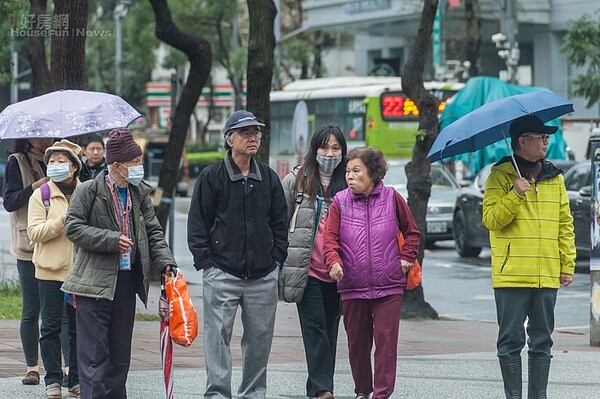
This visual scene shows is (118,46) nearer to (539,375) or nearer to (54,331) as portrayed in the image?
(54,331)

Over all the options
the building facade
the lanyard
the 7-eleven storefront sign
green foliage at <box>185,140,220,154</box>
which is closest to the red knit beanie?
the lanyard

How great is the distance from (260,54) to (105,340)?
7796 mm

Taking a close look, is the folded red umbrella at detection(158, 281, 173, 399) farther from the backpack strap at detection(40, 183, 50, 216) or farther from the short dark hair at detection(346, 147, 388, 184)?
the short dark hair at detection(346, 147, 388, 184)

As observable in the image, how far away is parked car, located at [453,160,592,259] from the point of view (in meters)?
19.0

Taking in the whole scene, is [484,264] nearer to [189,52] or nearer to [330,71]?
[189,52]

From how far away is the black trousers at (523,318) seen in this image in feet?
24.7

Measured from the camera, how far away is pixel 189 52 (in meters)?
16.6

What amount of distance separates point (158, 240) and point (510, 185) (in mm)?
2168

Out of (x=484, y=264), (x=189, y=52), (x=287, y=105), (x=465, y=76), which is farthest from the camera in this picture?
(x=465, y=76)

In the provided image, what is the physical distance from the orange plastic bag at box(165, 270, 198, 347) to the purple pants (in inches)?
47.5

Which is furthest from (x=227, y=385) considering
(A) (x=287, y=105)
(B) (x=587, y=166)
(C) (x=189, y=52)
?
(A) (x=287, y=105)

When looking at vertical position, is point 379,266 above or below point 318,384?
above

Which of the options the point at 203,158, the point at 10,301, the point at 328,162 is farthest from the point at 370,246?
the point at 203,158

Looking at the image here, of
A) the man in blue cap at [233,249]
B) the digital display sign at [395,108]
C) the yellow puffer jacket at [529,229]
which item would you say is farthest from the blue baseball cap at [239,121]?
the digital display sign at [395,108]
